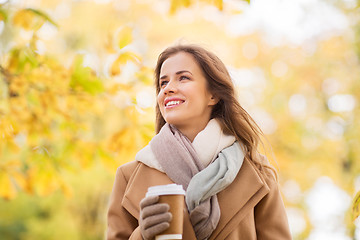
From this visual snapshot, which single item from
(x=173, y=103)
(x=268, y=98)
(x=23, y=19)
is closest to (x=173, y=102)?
(x=173, y=103)

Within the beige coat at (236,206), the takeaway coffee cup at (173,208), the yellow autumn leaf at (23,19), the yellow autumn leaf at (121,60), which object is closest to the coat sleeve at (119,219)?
the beige coat at (236,206)

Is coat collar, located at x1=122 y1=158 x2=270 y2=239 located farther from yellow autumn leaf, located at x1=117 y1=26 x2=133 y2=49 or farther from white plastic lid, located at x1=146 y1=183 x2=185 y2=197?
yellow autumn leaf, located at x1=117 y1=26 x2=133 y2=49

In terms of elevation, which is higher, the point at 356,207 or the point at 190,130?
the point at 190,130

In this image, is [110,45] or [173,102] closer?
[173,102]

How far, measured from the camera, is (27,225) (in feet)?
37.0

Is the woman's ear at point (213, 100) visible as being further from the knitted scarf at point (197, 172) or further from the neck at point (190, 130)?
the knitted scarf at point (197, 172)

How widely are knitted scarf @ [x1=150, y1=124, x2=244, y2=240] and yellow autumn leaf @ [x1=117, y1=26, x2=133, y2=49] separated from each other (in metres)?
0.81

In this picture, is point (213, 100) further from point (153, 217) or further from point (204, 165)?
point (153, 217)

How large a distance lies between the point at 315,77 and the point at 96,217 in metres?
6.82

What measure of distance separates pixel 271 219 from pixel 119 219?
0.75 metres

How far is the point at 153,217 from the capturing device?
1604mm

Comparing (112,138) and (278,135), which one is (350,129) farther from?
(112,138)

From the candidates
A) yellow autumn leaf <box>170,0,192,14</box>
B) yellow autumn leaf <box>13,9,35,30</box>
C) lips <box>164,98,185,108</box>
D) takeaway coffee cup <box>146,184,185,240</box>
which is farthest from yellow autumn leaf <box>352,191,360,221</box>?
yellow autumn leaf <box>13,9,35,30</box>

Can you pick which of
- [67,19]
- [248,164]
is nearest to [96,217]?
[67,19]
